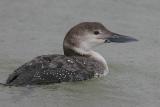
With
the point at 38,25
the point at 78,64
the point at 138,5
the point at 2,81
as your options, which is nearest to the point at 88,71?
the point at 78,64

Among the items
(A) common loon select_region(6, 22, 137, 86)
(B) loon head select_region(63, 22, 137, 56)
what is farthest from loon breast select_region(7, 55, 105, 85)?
(B) loon head select_region(63, 22, 137, 56)

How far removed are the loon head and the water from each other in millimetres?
403

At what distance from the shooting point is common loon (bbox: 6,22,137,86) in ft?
27.6

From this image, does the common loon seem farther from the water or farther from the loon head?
the water

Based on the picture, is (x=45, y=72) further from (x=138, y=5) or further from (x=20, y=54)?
(x=138, y=5)

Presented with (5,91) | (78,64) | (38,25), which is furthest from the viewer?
(38,25)

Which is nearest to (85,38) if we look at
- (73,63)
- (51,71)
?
(73,63)

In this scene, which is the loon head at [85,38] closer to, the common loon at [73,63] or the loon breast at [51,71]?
the common loon at [73,63]

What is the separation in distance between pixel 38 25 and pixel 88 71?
90.1 inches

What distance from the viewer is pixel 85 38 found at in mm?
9164

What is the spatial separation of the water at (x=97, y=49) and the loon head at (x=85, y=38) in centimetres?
40

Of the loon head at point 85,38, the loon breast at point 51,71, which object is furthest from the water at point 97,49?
the loon head at point 85,38

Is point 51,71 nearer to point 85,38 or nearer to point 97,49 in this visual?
point 85,38

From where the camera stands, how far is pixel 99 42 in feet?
30.5
